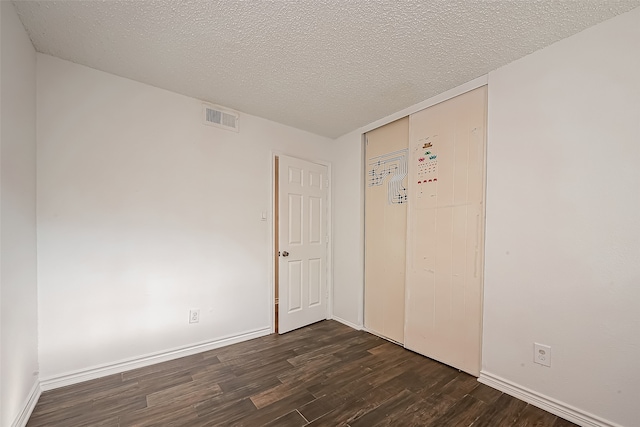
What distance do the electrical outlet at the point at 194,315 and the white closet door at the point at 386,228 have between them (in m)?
1.94

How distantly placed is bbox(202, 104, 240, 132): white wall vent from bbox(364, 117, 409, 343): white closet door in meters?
1.65

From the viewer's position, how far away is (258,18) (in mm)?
1556

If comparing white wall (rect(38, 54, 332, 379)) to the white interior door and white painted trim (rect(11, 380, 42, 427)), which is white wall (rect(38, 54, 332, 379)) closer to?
white painted trim (rect(11, 380, 42, 427))

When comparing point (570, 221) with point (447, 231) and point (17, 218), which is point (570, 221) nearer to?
point (447, 231)

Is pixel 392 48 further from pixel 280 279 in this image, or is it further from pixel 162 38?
pixel 280 279

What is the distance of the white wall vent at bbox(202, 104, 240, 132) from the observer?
8.55ft

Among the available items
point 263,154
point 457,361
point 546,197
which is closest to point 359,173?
point 263,154

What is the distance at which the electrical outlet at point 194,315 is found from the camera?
8.14ft

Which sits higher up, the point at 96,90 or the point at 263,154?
the point at 96,90

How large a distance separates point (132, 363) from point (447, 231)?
304 centimetres


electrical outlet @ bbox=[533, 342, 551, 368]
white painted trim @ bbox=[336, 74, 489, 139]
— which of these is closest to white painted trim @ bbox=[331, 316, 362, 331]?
electrical outlet @ bbox=[533, 342, 551, 368]

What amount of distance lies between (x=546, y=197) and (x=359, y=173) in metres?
1.90

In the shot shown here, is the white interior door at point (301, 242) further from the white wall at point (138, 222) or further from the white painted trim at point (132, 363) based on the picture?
the white painted trim at point (132, 363)

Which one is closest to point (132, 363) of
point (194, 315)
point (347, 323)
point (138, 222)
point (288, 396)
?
point (194, 315)
